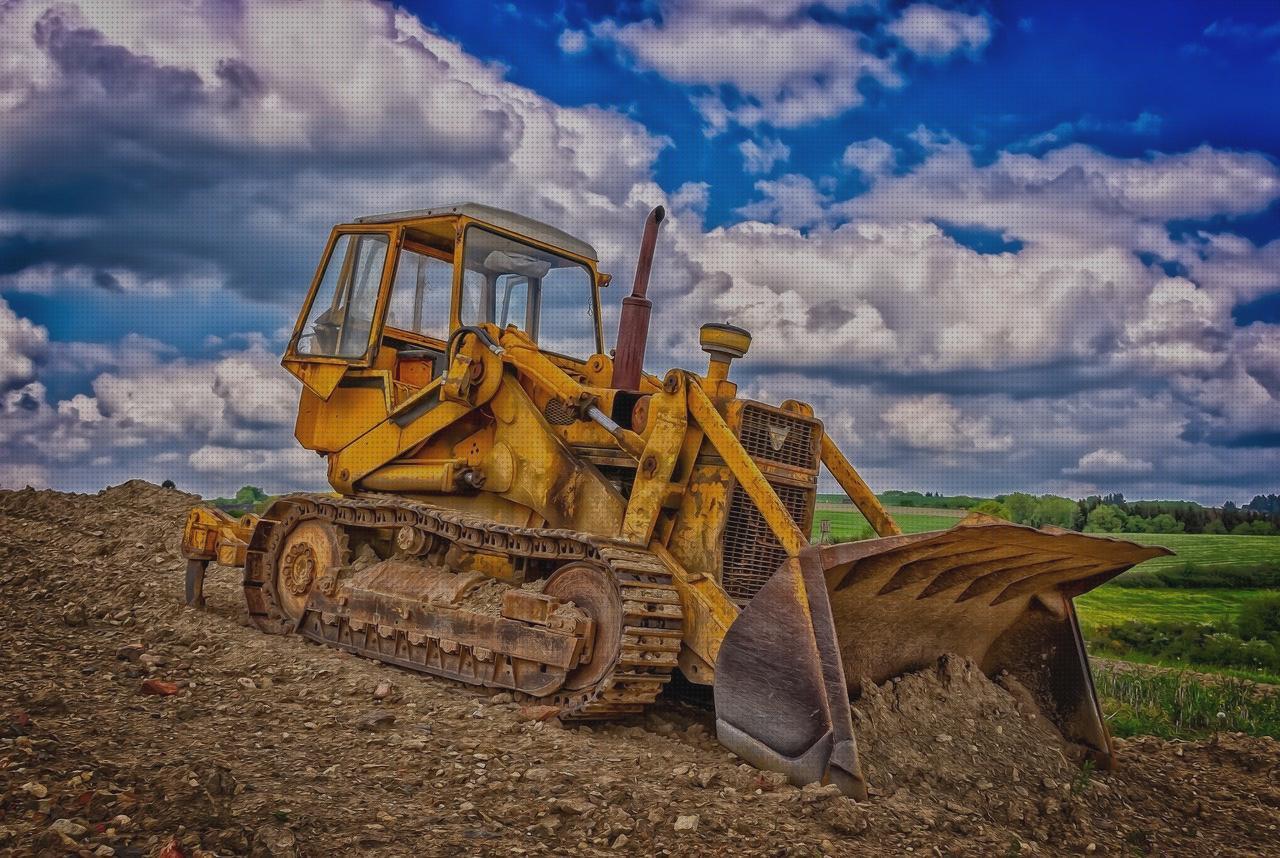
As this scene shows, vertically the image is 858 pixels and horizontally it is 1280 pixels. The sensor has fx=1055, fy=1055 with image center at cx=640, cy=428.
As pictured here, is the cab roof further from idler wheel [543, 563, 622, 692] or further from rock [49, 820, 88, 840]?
rock [49, 820, 88, 840]

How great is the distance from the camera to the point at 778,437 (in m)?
6.64

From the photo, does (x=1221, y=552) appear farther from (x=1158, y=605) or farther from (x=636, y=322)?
(x=636, y=322)

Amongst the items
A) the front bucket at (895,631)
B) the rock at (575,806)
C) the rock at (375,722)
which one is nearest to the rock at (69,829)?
the rock at (575,806)

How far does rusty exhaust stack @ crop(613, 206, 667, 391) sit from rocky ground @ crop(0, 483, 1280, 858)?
221cm

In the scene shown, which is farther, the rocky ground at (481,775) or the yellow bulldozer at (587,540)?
the yellow bulldozer at (587,540)

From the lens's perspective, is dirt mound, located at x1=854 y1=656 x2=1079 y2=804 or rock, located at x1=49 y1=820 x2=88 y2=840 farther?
dirt mound, located at x1=854 y1=656 x2=1079 y2=804

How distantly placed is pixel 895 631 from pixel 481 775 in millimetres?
2556

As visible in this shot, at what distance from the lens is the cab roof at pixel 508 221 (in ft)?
28.1

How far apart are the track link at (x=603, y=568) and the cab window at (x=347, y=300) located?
142 cm

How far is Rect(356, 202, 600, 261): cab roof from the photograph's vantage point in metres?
8.55

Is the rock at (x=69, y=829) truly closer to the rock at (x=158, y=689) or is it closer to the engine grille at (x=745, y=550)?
the rock at (x=158, y=689)

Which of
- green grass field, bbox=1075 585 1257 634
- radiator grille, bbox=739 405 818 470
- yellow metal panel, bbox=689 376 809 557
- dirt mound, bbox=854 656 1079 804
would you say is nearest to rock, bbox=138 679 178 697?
yellow metal panel, bbox=689 376 809 557

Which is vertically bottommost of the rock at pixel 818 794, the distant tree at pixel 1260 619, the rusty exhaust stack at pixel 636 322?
the rock at pixel 818 794

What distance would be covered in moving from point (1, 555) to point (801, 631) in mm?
9802
